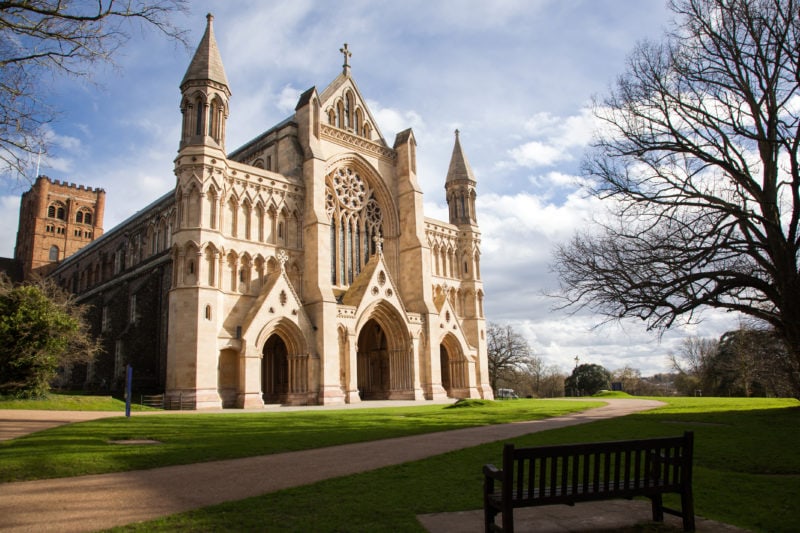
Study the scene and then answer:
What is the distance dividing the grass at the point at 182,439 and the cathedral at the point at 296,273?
1233 centimetres

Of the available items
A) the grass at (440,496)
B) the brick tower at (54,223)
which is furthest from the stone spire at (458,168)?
the brick tower at (54,223)

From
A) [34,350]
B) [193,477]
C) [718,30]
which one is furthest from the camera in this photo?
[34,350]

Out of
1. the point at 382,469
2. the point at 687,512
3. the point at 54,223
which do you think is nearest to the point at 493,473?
the point at 687,512

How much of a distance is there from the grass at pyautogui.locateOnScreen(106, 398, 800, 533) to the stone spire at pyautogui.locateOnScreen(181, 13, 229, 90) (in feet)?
94.4

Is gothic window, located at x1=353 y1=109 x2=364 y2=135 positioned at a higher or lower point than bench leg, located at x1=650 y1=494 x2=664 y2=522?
higher

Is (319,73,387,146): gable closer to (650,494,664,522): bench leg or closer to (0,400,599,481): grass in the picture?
(0,400,599,481): grass

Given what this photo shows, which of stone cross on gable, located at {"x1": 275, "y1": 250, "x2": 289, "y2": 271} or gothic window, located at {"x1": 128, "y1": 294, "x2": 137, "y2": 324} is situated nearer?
stone cross on gable, located at {"x1": 275, "y1": 250, "x2": 289, "y2": 271}

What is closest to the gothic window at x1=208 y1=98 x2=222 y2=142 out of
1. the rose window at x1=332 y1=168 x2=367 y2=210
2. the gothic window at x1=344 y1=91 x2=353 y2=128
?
the rose window at x1=332 y1=168 x2=367 y2=210

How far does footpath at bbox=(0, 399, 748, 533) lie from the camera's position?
629 cm

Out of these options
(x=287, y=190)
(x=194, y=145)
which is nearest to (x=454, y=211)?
(x=287, y=190)

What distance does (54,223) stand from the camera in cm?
7944

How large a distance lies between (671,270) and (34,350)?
89.3 ft

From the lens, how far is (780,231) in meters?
17.4

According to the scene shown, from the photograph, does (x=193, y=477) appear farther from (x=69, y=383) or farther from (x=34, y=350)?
(x=69, y=383)
